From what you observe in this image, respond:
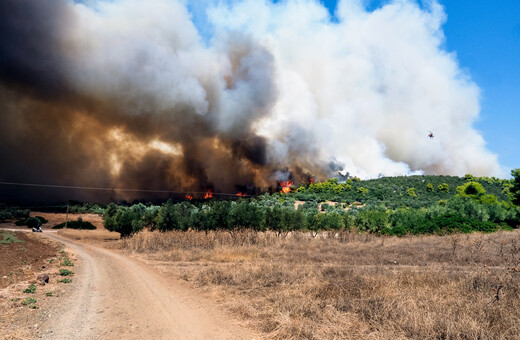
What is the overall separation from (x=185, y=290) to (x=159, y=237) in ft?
71.7

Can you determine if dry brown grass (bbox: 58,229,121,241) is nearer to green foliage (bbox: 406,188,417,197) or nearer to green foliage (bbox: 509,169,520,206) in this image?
green foliage (bbox: 509,169,520,206)

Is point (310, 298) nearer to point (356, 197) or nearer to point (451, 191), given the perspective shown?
point (356, 197)

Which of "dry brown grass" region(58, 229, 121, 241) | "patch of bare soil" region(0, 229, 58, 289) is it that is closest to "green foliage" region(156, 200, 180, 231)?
"dry brown grass" region(58, 229, 121, 241)

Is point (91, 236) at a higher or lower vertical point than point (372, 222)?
lower

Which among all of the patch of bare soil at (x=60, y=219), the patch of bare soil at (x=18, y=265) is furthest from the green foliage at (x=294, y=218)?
the patch of bare soil at (x=60, y=219)

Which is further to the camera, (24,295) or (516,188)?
(516,188)

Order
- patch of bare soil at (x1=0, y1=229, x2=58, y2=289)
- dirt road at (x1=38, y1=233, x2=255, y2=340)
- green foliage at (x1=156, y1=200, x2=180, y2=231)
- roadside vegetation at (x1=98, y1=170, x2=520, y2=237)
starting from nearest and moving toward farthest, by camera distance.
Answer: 1. dirt road at (x1=38, y1=233, x2=255, y2=340)
2. patch of bare soil at (x1=0, y1=229, x2=58, y2=289)
3. roadside vegetation at (x1=98, y1=170, x2=520, y2=237)
4. green foliage at (x1=156, y1=200, x2=180, y2=231)

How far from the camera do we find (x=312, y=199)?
108 m

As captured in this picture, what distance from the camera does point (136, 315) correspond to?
31.6 ft

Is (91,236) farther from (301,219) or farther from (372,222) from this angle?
(372,222)

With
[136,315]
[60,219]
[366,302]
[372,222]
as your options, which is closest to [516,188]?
[372,222]

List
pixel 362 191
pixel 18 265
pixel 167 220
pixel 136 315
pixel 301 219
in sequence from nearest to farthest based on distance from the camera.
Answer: pixel 136 315
pixel 18 265
pixel 167 220
pixel 301 219
pixel 362 191

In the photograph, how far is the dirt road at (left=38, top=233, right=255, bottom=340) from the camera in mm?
8047

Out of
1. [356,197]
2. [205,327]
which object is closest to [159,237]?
[205,327]
